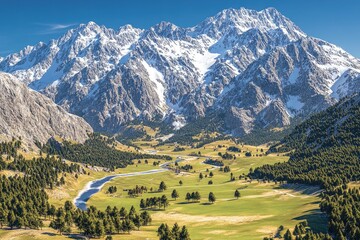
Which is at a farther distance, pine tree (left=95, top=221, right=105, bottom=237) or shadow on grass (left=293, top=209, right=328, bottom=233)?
shadow on grass (left=293, top=209, right=328, bottom=233)

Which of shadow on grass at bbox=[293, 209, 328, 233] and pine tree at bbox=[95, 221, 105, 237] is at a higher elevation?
pine tree at bbox=[95, 221, 105, 237]

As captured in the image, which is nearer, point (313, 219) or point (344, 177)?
point (313, 219)

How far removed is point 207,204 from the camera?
19825 centimetres

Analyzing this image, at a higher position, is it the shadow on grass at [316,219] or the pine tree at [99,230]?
the pine tree at [99,230]

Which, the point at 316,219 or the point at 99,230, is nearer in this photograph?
the point at 99,230

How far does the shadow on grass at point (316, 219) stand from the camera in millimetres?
128375

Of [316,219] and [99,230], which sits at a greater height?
[99,230]

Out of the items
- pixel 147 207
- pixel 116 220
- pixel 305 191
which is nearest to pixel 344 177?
pixel 305 191

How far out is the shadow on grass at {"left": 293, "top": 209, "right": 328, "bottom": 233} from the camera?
421 ft

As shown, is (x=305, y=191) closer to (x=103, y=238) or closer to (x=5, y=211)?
(x=103, y=238)

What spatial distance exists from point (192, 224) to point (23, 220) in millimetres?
62820

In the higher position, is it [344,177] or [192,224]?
[344,177]

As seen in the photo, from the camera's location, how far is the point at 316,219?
13788 centimetres

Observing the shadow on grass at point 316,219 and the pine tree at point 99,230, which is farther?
the shadow on grass at point 316,219
